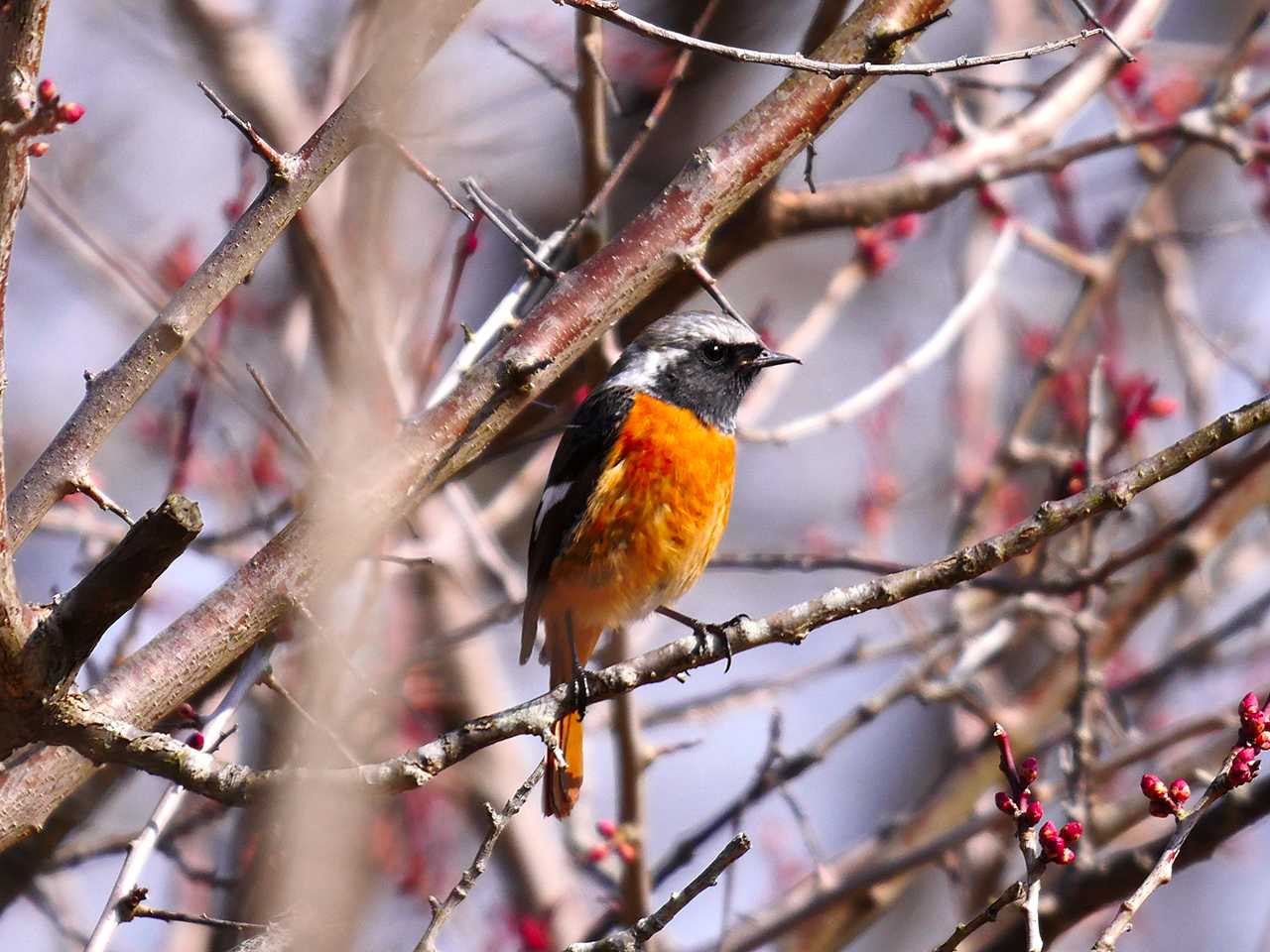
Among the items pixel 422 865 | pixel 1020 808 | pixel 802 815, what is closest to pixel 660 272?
pixel 1020 808

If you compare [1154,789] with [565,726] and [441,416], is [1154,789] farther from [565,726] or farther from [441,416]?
[565,726]

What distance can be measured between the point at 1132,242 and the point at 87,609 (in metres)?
4.71

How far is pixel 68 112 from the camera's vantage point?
1.94 meters

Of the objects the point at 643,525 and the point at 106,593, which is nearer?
the point at 106,593

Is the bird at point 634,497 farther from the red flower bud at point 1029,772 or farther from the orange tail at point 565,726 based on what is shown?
the red flower bud at point 1029,772

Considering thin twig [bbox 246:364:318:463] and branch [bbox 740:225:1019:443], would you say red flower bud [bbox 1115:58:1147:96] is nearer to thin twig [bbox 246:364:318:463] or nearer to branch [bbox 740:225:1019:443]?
branch [bbox 740:225:1019:443]

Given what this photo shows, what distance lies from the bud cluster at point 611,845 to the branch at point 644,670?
1.47 m

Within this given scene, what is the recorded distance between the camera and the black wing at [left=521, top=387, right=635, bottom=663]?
169 inches

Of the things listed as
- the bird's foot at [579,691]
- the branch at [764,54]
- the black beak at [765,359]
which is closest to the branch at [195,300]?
the branch at [764,54]

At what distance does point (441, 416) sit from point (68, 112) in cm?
106

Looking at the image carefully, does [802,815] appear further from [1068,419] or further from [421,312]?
A: [1068,419]

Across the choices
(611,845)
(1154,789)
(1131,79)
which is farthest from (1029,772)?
(1131,79)

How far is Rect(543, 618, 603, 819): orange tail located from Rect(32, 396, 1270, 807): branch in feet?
4.82

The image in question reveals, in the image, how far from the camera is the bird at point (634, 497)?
4.23 m
